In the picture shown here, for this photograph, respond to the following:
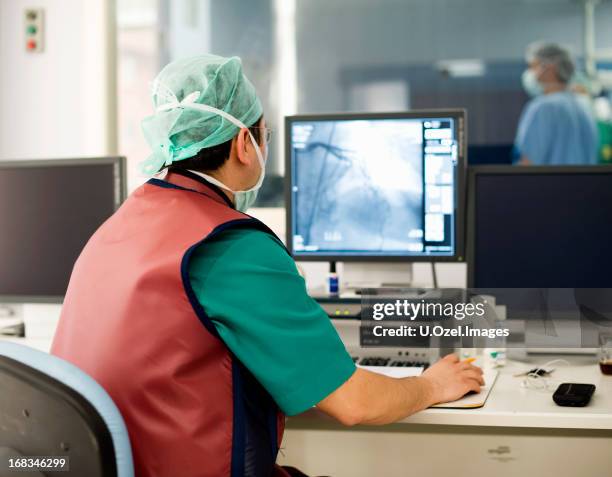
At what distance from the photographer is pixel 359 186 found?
6.68ft

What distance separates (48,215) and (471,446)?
124 centimetres

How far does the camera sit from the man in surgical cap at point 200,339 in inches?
44.1

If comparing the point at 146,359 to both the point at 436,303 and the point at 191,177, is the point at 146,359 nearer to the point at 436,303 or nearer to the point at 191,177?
the point at 191,177

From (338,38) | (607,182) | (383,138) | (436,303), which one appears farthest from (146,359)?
(338,38)

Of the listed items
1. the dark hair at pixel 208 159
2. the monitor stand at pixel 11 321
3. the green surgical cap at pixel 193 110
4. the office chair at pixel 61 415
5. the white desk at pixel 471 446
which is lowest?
the white desk at pixel 471 446

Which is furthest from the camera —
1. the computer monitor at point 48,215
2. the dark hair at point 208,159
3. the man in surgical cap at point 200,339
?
the computer monitor at point 48,215

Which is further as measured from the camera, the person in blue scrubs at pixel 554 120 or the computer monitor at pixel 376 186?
the person in blue scrubs at pixel 554 120

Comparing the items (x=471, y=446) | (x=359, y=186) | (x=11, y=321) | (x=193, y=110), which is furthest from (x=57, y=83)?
(x=471, y=446)

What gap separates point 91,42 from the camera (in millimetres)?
3205

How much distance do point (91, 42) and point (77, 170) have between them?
1283mm

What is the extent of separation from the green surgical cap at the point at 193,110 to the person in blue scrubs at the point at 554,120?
2.28 metres

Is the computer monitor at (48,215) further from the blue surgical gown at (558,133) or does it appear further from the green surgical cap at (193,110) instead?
the blue surgical gown at (558,133)

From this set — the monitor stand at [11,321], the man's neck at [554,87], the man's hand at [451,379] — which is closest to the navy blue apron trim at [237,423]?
the man's hand at [451,379]

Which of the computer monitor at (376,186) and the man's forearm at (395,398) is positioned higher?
the computer monitor at (376,186)
